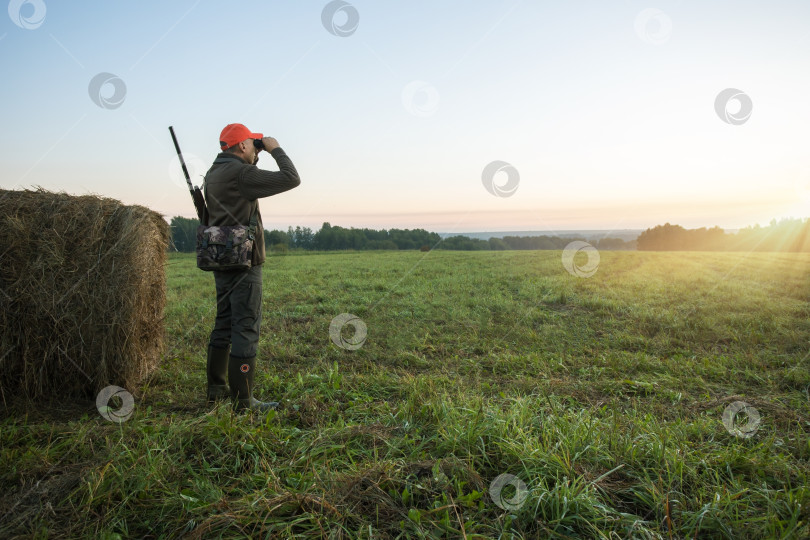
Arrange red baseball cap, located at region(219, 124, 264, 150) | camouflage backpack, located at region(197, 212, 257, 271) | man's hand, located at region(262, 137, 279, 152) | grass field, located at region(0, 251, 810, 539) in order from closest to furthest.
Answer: grass field, located at region(0, 251, 810, 539) < camouflage backpack, located at region(197, 212, 257, 271) < red baseball cap, located at region(219, 124, 264, 150) < man's hand, located at region(262, 137, 279, 152)

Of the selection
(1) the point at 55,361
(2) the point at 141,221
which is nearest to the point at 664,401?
(2) the point at 141,221

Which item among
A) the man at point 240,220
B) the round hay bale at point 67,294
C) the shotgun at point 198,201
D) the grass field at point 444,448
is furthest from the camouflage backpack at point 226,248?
the grass field at point 444,448

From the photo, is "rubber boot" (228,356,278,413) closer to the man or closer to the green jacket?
the man

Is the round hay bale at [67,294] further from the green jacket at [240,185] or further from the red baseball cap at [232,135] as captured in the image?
the red baseball cap at [232,135]

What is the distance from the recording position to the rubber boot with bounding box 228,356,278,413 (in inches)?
160

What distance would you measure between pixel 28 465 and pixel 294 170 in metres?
2.99

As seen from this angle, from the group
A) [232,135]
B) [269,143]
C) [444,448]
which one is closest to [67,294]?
[232,135]

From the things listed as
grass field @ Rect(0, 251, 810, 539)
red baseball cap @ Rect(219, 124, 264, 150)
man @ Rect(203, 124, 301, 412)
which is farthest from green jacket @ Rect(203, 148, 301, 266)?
grass field @ Rect(0, 251, 810, 539)

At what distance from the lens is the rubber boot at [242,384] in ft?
13.4

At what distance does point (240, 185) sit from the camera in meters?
4.09

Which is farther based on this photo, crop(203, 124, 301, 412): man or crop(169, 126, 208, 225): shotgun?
crop(169, 126, 208, 225): shotgun

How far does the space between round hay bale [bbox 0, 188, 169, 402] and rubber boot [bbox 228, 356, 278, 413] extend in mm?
1191

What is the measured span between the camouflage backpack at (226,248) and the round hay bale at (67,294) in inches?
34.4

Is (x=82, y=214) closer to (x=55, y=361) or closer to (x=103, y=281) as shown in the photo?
(x=103, y=281)
